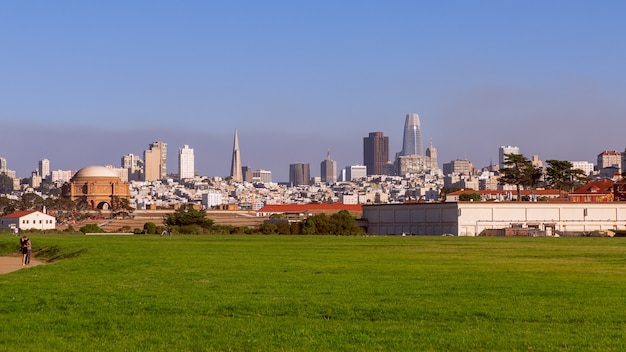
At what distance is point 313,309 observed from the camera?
20.8 meters

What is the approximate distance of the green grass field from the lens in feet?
54.6

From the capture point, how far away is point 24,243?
4597 cm

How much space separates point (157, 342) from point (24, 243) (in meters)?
31.3

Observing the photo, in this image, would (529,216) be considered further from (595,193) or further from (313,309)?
(313,309)

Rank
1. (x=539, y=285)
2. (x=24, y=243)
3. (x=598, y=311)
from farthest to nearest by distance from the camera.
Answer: (x=24, y=243)
(x=539, y=285)
(x=598, y=311)

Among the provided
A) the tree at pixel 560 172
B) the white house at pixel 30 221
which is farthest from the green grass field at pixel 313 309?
the tree at pixel 560 172

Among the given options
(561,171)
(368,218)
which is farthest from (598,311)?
(561,171)

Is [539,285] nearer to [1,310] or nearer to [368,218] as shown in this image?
[1,310]

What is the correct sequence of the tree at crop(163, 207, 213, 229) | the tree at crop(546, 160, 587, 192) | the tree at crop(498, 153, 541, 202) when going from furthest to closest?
1. the tree at crop(546, 160, 587, 192)
2. the tree at crop(498, 153, 541, 202)
3. the tree at crop(163, 207, 213, 229)

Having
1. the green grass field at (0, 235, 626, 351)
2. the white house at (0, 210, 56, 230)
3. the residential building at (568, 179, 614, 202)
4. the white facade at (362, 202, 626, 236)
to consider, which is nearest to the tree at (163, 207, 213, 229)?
the white house at (0, 210, 56, 230)

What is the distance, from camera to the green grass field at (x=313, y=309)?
16.7 meters

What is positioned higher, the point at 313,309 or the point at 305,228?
the point at 305,228

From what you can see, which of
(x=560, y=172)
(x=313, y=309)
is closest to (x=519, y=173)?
(x=560, y=172)

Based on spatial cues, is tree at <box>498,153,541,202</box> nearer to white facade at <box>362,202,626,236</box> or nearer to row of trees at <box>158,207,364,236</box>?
white facade at <box>362,202,626,236</box>
